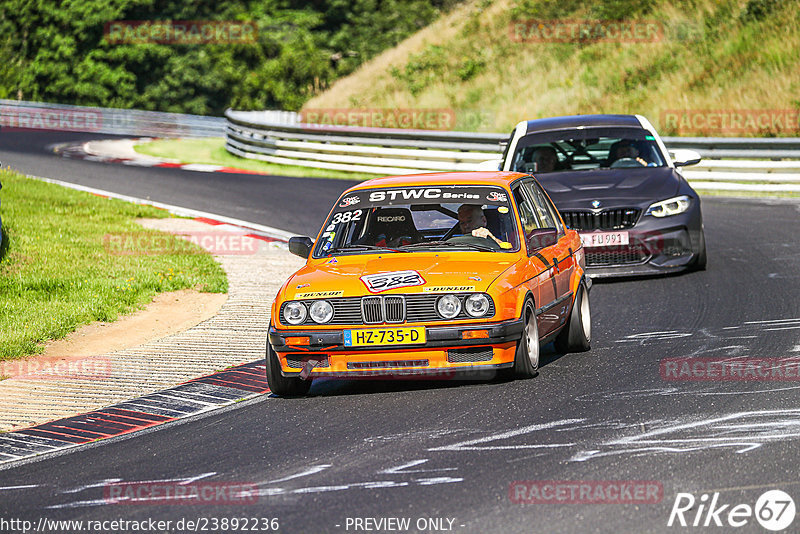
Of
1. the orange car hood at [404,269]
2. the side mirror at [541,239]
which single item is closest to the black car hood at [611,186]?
the side mirror at [541,239]

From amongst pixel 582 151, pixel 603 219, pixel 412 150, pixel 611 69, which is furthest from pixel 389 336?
pixel 611 69

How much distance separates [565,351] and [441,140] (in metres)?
16.2

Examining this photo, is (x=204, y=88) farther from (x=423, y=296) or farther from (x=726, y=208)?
(x=423, y=296)

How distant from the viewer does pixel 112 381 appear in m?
9.43

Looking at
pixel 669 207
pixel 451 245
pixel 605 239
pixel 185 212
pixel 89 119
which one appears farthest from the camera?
pixel 89 119

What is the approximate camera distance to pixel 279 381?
8.52 meters

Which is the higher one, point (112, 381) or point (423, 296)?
point (423, 296)

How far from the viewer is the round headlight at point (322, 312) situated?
8.27 meters

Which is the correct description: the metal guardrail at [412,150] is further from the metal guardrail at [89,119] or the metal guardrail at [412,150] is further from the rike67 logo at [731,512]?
the rike67 logo at [731,512]

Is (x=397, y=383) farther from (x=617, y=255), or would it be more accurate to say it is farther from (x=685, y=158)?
(x=685, y=158)

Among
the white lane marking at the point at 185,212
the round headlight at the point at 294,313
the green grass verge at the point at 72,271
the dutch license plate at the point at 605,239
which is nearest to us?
the round headlight at the point at 294,313

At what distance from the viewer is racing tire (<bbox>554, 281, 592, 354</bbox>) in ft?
31.1

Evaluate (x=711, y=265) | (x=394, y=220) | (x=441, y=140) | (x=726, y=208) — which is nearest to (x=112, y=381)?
(x=394, y=220)

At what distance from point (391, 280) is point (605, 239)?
15.8ft
